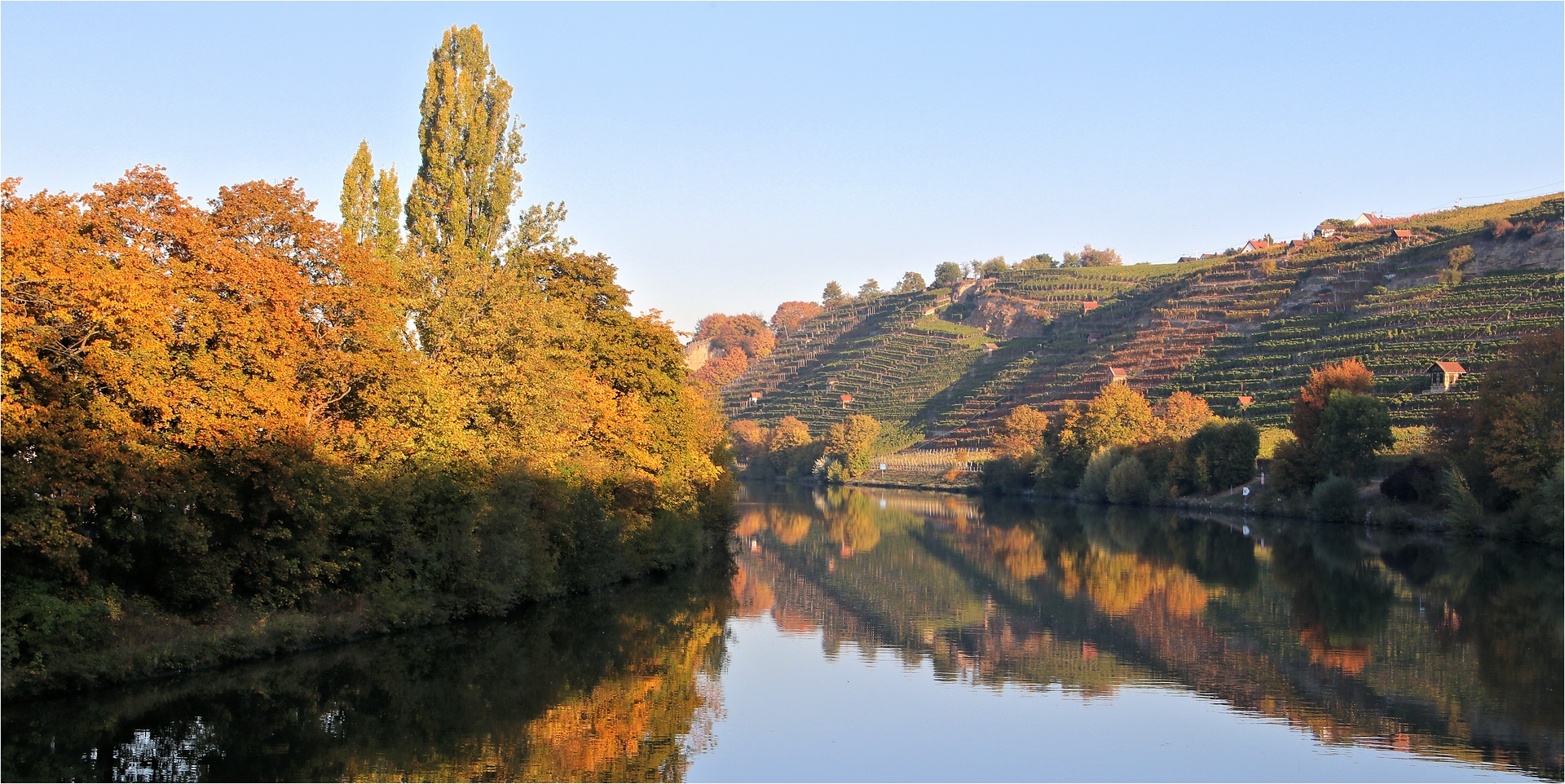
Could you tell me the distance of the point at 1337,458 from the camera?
3140 inches

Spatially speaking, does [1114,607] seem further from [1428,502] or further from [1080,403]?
[1080,403]

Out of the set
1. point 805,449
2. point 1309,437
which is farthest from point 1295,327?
point 805,449

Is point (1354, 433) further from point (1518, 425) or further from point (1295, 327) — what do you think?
point (1295, 327)

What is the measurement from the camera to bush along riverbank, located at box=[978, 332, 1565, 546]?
58594 mm

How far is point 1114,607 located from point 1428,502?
1505 inches

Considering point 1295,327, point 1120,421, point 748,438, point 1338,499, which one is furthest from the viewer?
point 748,438

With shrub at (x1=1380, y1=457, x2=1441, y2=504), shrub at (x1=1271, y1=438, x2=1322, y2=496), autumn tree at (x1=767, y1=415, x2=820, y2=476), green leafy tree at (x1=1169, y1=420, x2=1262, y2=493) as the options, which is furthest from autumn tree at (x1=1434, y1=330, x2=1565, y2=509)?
autumn tree at (x1=767, y1=415, x2=820, y2=476)

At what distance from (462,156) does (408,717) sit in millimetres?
23595

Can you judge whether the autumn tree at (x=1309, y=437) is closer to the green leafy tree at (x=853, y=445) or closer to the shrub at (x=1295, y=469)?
the shrub at (x=1295, y=469)

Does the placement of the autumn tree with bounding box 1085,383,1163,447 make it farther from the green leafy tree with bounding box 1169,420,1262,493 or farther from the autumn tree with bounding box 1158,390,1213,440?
the green leafy tree with bounding box 1169,420,1262,493

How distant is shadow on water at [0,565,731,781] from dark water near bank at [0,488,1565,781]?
0.27 ft


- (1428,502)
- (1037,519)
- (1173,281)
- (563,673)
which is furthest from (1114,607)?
(1173,281)

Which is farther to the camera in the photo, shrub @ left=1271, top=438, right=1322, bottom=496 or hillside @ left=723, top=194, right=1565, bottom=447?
hillside @ left=723, top=194, right=1565, bottom=447

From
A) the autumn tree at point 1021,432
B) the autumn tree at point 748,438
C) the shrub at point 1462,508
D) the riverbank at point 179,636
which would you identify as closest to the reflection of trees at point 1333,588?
→ the shrub at point 1462,508
